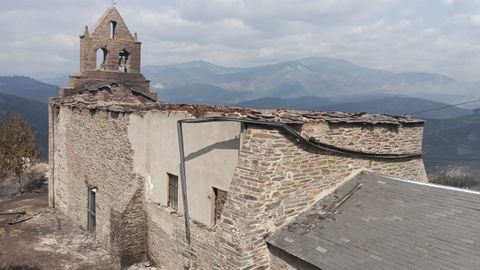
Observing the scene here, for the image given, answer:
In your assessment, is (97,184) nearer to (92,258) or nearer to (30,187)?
(92,258)

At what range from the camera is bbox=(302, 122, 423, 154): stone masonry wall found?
9.01 m

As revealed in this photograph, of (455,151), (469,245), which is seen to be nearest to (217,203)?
(469,245)

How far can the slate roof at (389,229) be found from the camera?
254 inches

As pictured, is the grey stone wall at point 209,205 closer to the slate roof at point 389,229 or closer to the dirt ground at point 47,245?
the slate roof at point 389,229

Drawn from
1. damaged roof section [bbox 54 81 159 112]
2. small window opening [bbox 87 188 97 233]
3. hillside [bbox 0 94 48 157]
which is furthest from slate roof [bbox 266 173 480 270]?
hillside [bbox 0 94 48 157]

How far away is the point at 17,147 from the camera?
23703mm

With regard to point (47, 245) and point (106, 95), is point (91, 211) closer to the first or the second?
point (47, 245)


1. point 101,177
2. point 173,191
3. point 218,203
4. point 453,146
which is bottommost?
point 453,146

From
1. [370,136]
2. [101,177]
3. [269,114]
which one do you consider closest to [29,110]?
[101,177]

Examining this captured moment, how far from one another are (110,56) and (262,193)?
14.3 metres

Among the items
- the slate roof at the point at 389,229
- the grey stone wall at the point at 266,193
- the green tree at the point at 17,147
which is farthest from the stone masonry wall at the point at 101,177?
the slate roof at the point at 389,229

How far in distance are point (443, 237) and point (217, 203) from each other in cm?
476

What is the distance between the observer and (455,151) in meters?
64.4

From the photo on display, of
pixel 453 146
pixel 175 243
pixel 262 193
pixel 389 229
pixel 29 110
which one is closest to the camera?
pixel 389 229
